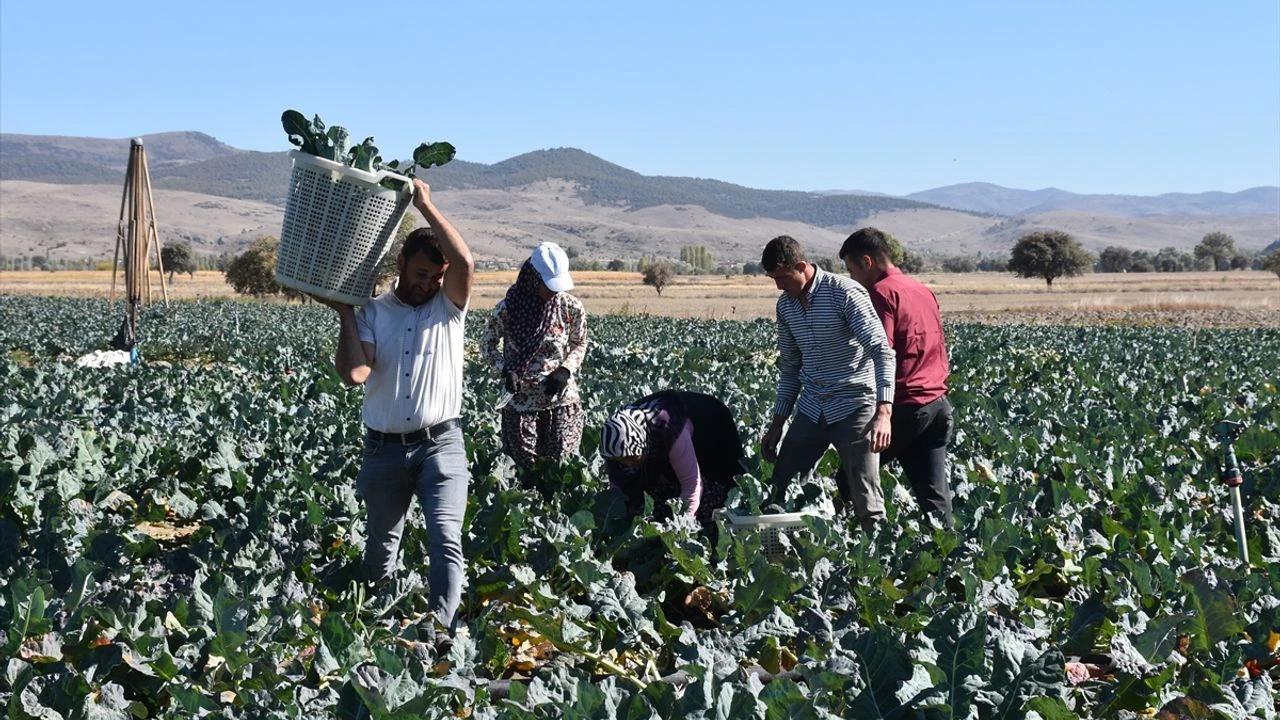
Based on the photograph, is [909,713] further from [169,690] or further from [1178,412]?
[1178,412]

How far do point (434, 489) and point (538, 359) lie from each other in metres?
1.76

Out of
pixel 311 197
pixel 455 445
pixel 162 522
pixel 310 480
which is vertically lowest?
pixel 162 522

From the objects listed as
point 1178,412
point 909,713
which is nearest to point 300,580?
point 909,713

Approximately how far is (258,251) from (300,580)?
164ft

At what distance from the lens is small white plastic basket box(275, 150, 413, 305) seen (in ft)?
13.3

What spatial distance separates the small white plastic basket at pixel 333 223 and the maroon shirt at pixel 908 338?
2.44 m

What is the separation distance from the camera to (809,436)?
5.65m

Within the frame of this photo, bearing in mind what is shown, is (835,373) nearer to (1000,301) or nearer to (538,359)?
(538,359)

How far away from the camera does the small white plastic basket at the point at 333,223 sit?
4.05m

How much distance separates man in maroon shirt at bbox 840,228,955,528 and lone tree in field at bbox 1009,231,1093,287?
67.3m

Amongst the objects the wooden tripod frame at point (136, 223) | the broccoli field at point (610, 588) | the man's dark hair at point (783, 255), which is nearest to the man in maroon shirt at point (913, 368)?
the broccoli field at point (610, 588)

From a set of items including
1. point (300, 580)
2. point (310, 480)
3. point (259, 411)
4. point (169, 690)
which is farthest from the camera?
point (259, 411)

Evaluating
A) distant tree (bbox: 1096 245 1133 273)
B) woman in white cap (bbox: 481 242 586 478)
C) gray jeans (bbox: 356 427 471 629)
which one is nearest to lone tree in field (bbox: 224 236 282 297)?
woman in white cap (bbox: 481 242 586 478)


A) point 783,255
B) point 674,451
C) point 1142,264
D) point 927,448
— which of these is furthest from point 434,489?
point 1142,264
